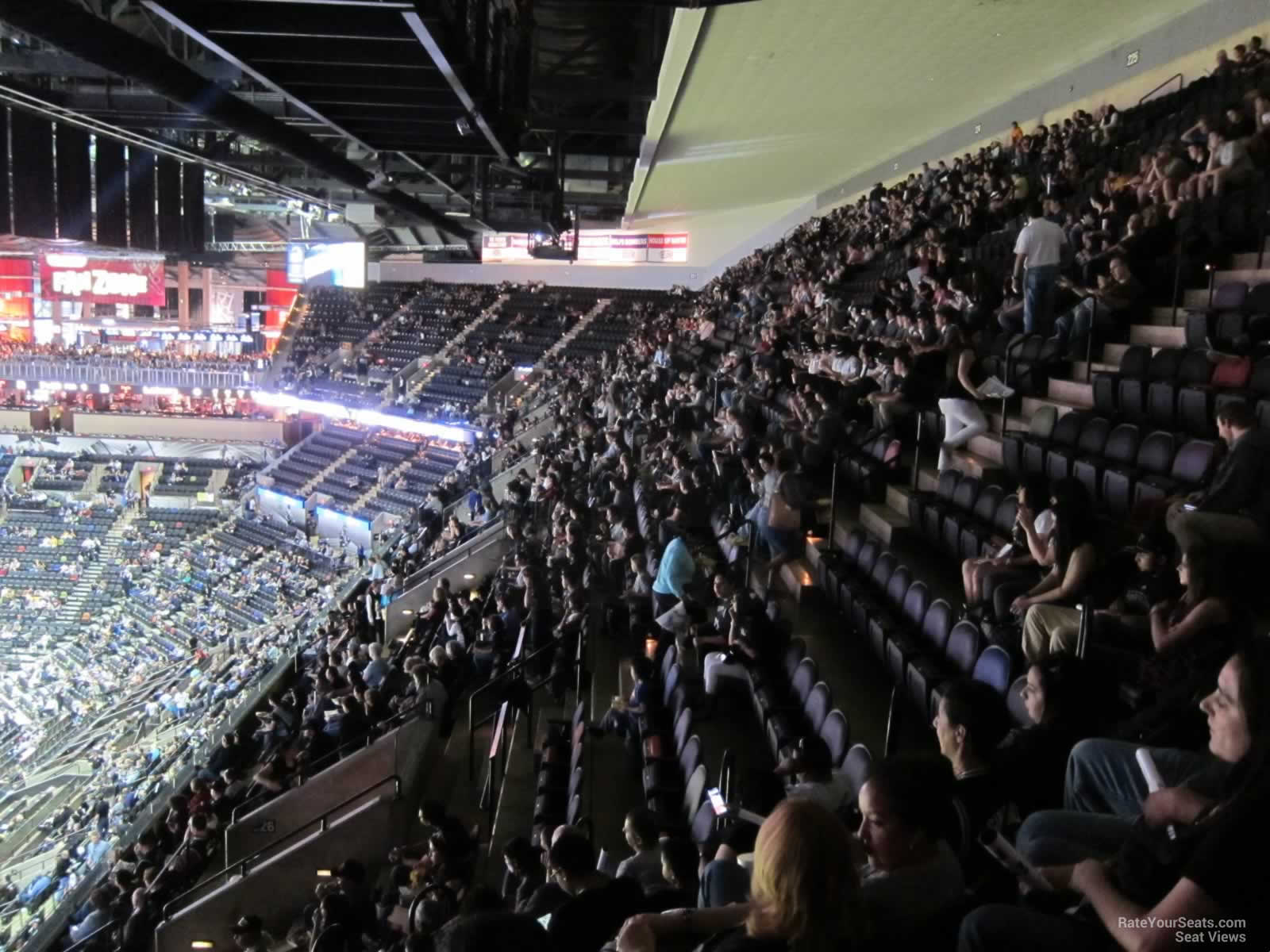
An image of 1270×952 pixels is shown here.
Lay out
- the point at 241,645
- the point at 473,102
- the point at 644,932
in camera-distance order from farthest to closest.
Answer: the point at 241,645
the point at 473,102
the point at 644,932

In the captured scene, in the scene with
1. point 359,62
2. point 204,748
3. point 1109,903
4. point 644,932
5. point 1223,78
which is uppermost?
point 1223,78

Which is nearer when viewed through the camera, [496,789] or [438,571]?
[496,789]

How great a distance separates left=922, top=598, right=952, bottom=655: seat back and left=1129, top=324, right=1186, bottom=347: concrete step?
8.93 ft

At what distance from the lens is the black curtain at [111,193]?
9.47 metres

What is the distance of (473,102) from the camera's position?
610 centimetres

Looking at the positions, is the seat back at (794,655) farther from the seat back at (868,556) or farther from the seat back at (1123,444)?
the seat back at (1123,444)

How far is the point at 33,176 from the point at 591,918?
8688mm

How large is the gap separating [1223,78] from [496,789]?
723cm

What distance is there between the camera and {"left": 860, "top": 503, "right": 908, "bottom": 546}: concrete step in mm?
5504

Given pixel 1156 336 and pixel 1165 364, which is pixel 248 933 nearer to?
pixel 1165 364

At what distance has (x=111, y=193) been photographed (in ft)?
31.7

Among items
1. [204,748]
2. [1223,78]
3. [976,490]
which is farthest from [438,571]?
[1223,78]

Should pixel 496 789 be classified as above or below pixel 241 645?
above

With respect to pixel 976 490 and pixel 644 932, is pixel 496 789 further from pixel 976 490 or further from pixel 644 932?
pixel 644 932
